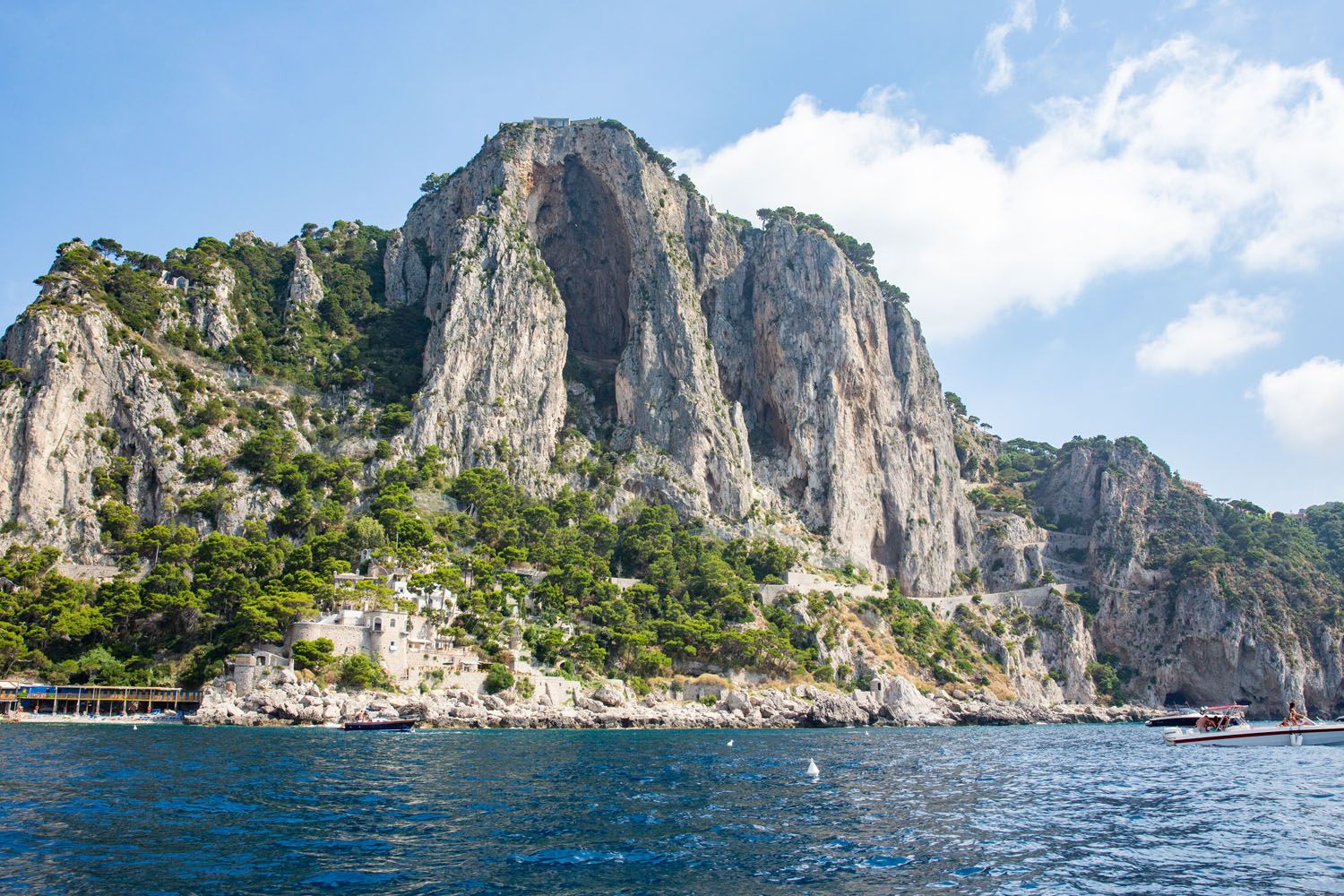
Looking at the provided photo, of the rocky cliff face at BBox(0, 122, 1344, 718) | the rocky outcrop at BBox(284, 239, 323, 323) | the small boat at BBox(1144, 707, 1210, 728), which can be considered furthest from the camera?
the rocky outcrop at BBox(284, 239, 323, 323)

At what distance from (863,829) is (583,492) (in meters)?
75.7

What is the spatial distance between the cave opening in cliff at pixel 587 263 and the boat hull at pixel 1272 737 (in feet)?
253

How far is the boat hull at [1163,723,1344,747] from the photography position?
145ft

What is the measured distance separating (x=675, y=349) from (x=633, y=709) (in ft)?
180

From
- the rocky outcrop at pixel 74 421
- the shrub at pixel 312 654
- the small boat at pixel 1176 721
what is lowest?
the small boat at pixel 1176 721

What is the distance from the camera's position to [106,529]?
68.6m

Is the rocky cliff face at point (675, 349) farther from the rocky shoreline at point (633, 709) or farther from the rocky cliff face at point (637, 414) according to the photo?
the rocky shoreline at point (633, 709)

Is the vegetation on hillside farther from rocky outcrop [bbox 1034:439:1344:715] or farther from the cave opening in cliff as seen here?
rocky outcrop [bbox 1034:439:1344:715]

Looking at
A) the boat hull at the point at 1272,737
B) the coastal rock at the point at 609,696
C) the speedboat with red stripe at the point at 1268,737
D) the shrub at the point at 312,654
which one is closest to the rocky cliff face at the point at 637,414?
the shrub at the point at 312,654

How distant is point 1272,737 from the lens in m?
44.8

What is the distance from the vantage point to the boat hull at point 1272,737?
44344 millimetres

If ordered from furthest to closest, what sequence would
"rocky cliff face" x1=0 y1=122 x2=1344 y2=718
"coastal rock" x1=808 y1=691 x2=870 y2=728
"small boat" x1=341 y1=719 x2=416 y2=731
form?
"rocky cliff face" x1=0 y1=122 x2=1344 y2=718
"coastal rock" x1=808 y1=691 x2=870 y2=728
"small boat" x1=341 y1=719 x2=416 y2=731

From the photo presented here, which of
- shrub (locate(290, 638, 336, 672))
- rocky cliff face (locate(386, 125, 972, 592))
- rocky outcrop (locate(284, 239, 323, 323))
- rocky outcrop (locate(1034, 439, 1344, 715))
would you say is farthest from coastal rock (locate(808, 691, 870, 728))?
rocky outcrop (locate(284, 239, 323, 323))

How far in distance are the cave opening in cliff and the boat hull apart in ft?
253
